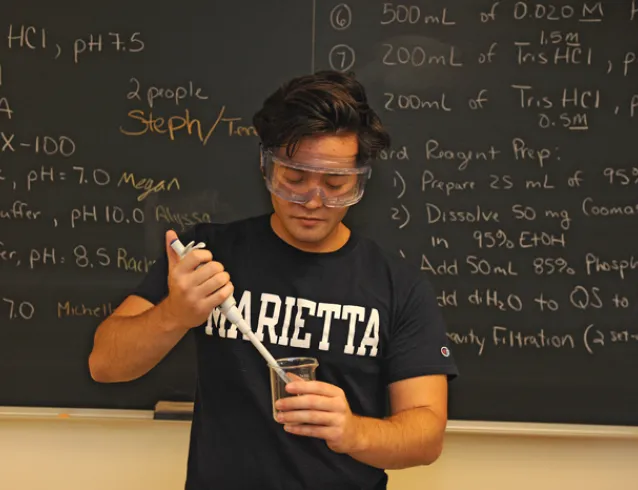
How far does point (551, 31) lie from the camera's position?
2.11 meters

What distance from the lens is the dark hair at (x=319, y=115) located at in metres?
1.42

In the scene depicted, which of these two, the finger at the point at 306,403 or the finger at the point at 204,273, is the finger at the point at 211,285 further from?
the finger at the point at 306,403

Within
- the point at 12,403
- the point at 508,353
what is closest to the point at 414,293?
the point at 508,353

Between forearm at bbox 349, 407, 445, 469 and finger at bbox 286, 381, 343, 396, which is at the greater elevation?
finger at bbox 286, 381, 343, 396

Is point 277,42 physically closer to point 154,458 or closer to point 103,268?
point 103,268

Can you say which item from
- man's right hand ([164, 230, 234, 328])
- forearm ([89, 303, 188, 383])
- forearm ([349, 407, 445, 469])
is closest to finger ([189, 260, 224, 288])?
man's right hand ([164, 230, 234, 328])

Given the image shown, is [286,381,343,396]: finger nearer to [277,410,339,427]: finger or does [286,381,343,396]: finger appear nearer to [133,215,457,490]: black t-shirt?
[277,410,339,427]: finger

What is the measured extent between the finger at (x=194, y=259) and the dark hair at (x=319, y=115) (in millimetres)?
320

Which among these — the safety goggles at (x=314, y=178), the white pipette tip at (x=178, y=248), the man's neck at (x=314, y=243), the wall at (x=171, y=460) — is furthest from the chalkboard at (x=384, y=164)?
the white pipette tip at (x=178, y=248)

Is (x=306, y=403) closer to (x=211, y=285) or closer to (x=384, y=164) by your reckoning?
(x=211, y=285)

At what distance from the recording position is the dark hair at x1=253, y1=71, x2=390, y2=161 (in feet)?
4.67

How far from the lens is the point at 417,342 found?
151 centimetres

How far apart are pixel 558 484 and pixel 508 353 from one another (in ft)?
1.59

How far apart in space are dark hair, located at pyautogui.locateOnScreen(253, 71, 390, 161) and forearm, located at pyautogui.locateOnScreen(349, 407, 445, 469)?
22.2 inches
